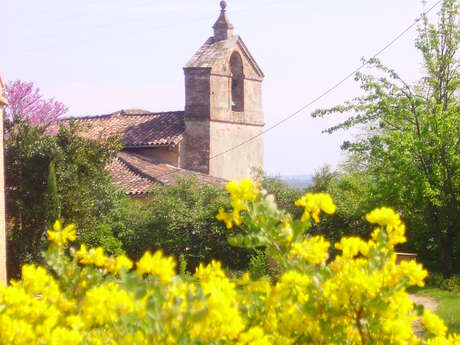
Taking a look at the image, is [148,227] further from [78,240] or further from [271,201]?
[271,201]

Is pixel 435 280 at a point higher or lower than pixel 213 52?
lower

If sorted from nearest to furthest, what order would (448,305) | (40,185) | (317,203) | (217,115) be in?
(317,203)
(448,305)
(40,185)
(217,115)

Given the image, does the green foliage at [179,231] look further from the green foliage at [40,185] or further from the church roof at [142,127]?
the church roof at [142,127]

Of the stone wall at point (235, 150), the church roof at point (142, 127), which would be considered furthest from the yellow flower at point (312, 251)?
the stone wall at point (235, 150)

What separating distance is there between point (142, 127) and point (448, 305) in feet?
66.5

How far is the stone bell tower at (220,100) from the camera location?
31859mm

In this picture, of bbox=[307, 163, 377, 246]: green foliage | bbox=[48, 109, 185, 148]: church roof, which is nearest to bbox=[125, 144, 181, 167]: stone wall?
bbox=[48, 109, 185, 148]: church roof

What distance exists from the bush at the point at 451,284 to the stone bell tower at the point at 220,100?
15.5 m

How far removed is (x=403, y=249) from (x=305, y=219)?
18463 millimetres

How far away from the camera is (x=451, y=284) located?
684 inches

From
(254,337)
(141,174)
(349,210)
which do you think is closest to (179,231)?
(349,210)

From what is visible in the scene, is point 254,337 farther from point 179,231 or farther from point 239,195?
point 179,231

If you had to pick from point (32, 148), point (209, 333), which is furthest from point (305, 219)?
point (32, 148)

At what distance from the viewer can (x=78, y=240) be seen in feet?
66.2
